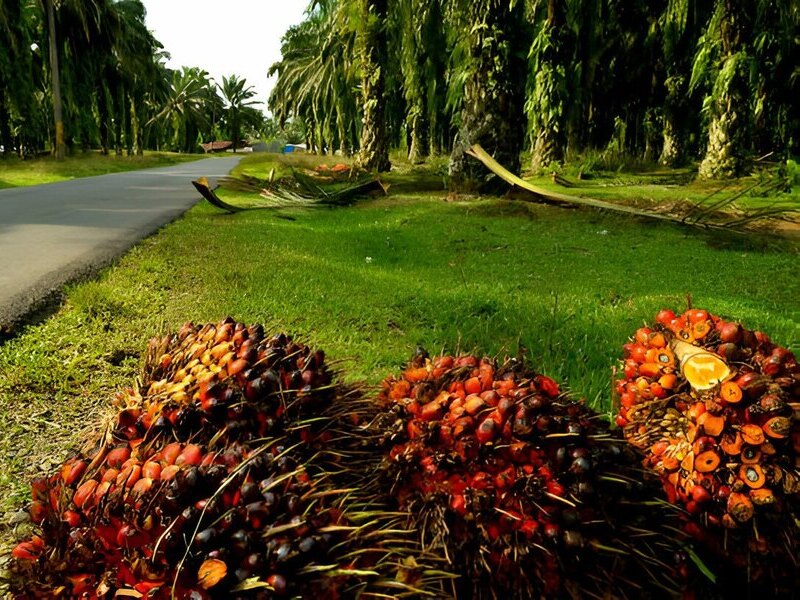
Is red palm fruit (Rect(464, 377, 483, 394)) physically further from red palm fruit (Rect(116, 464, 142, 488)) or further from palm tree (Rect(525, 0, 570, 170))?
palm tree (Rect(525, 0, 570, 170))

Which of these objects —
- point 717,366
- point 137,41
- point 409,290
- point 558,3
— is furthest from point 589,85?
point 137,41

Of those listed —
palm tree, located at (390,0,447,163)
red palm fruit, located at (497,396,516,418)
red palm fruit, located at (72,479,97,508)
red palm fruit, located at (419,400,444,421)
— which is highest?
palm tree, located at (390,0,447,163)

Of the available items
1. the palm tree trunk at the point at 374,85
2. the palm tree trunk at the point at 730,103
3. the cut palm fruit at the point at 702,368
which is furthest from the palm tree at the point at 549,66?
the cut palm fruit at the point at 702,368

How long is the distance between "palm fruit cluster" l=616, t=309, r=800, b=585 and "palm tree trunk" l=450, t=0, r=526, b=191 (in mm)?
9264

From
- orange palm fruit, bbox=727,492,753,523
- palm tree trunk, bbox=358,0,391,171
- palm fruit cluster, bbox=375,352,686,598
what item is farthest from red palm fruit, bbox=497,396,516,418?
palm tree trunk, bbox=358,0,391,171

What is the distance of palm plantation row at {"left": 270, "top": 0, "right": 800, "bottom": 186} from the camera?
10680 millimetres

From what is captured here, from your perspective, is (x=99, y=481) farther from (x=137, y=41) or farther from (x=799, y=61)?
(x=137, y=41)

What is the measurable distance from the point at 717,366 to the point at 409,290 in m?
3.57

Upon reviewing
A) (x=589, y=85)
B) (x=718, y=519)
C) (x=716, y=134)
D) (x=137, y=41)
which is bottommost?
(x=718, y=519)

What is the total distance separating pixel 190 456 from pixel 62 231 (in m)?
7.83

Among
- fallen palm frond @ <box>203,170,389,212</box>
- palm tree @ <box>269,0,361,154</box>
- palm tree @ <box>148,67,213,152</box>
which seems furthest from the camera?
palm tree @ <box>148,67,213,152</box>

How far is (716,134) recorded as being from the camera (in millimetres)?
12305

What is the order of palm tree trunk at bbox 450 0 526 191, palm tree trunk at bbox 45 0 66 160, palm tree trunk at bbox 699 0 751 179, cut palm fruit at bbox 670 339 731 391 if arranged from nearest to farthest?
cut palm fruit at bbox 670 339 731 391, palm tree trunk at bbox 450 0 526 191, palm tree trunk at bbox 699 0 751 179, palm tree trunk at bbox 45 0 66 160

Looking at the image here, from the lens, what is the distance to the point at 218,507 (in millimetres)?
1097
